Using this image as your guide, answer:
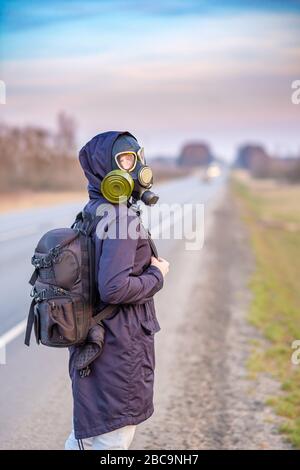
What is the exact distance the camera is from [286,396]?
564cm

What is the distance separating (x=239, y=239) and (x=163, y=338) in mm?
12044

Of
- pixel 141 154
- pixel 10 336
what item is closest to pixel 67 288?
pixel 141 154

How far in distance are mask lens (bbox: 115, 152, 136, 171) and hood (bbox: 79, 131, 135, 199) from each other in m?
0.04

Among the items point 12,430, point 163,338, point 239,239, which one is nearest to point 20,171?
point 239,239

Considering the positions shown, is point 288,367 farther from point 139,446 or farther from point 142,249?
point 142,249

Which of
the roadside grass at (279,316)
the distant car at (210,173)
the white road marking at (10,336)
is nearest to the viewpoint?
the roadside grass at (279,316)

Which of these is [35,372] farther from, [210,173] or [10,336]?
[210,173]

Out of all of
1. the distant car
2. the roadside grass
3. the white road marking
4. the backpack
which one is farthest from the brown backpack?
the distant car

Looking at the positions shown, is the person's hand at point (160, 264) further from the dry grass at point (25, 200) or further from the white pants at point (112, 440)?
the dry grass at point (25, 200)

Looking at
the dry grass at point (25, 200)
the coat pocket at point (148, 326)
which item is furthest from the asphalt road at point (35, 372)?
the dry grass at point (25, 200)

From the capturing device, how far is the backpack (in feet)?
9.23

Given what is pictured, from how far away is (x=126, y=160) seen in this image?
2.96 meters

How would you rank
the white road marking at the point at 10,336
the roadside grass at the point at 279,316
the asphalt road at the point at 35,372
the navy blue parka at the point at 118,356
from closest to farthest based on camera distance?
1. the navy blue parka at the point at 118,356
2. the asphalt road at the point at 35,372
3. the roadside grass at the point at 279,316
4. the white road marking at the point at 10,336

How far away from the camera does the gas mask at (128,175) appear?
2.83 metres
